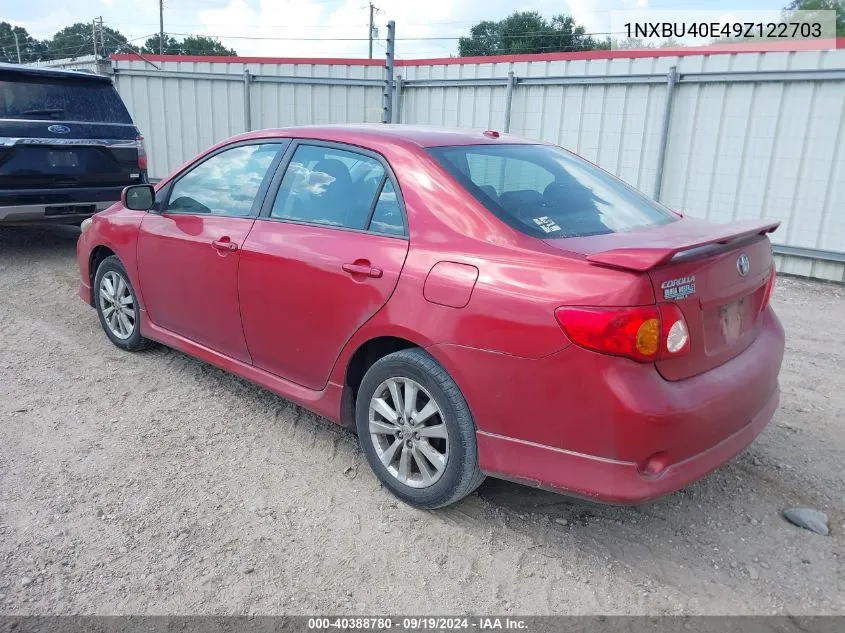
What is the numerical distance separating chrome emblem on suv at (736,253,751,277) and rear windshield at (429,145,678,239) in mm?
493

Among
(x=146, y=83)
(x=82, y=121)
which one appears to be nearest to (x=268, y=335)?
(x=82, y=121)

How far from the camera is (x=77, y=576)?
2.62 metres

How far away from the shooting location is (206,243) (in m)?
3.89

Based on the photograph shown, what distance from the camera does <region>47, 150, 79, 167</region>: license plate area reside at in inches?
272

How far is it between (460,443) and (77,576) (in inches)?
60.4

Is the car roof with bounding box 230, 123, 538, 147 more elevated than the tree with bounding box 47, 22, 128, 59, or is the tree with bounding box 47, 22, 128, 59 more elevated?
the tree with bounding box 47, 22, 128, 59

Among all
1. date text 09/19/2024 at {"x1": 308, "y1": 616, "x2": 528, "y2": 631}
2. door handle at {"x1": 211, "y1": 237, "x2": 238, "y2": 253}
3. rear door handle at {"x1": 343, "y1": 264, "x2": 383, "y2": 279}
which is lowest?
date text 09/19/2024 at {"x1": 308, "y1": 616, "x2": 528, "y2": 631}

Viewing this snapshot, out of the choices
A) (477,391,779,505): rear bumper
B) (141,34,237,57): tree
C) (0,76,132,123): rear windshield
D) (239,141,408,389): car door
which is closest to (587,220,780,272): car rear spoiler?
(477,391,779,505): rear bumper

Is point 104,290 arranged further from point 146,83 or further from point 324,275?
point 146,83

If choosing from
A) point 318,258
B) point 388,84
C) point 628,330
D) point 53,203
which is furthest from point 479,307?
point 388,84

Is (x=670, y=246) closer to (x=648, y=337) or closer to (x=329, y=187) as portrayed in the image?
(x=648, y=337)

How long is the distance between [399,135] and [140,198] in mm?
1942

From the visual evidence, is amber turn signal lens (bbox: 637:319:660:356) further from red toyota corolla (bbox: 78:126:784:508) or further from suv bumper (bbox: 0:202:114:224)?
suv bumper (bbox: 0:202:114:224)

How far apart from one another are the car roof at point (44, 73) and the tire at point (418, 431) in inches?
225
